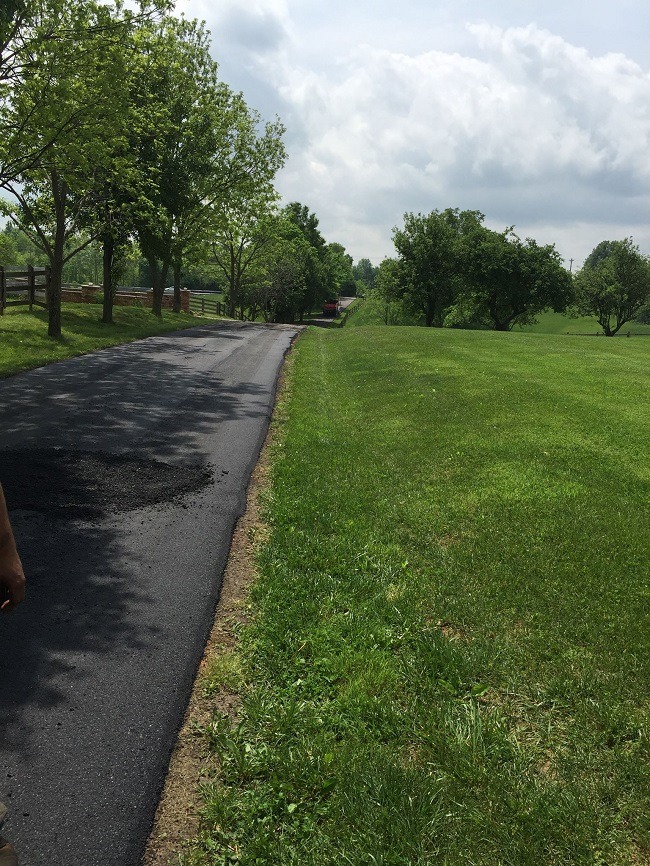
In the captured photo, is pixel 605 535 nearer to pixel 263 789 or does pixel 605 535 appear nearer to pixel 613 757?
pixel 613 757

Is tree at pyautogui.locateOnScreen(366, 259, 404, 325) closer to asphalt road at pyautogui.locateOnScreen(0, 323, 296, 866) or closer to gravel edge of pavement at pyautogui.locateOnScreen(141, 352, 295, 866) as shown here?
asphalt road at pyautogui.locateOnScreen(0, 323, 296, 866)

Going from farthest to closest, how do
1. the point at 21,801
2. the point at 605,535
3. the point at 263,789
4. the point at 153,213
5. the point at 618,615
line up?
the point at 153,213, the point at 605,535, the point at 618,615, the point at 263,789, the point at 21,801

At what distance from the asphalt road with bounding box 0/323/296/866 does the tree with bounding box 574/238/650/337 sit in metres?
60.6

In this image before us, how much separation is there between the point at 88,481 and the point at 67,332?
1647 centimetres

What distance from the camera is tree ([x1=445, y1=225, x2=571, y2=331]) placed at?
5234 cm

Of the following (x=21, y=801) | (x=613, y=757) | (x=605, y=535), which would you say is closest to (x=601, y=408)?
(x=605, y=535)

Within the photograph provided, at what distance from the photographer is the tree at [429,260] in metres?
55.2

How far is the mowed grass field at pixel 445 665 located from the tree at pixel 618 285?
60239 millimetres

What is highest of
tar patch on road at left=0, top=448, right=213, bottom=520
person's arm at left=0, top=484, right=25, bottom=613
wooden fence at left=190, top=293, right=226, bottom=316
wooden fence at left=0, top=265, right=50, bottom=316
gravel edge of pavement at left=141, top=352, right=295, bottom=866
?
wooden fence at left=190, top=293, right=226, bottom=316

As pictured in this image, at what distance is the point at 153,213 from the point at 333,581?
86.9 ft

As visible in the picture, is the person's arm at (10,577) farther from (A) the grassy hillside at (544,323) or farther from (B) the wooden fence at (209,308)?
(A) the grassy hillside at (544,323)

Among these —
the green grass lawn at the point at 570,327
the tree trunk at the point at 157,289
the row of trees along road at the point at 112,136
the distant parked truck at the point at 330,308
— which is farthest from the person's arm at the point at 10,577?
the distant parked truck at the point at 330,308

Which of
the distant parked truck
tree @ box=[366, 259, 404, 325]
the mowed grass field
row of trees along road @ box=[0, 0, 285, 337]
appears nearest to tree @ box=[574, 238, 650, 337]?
tree @ box=[366, 259, 404, 325]

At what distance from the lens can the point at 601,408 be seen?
454 inches
